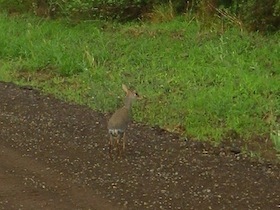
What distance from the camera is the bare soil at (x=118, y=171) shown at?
611cm

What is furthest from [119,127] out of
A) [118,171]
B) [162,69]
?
[162,69]

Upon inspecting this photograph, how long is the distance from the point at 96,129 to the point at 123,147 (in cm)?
100

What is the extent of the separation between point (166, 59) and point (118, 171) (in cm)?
450

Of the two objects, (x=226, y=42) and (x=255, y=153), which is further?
(x=226, y=42)

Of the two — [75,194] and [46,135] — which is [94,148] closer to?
[46,135]

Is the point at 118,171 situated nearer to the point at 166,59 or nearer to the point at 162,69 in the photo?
the point at 162,69

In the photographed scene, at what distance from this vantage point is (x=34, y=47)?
12172 millimetres

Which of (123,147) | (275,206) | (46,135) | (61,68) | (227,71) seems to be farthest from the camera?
(61,68)

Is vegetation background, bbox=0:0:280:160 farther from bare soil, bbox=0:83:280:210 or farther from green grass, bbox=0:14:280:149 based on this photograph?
bare soil, bbox=0:83:280:210

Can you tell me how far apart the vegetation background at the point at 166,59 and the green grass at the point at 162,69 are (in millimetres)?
14

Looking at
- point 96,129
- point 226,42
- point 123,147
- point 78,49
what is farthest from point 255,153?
point 78,49

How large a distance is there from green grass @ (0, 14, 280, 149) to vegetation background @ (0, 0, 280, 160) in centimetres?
1

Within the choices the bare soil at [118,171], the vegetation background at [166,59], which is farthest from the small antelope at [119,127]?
the vegetation background at [166,59]

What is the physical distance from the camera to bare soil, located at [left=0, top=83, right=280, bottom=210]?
20.1ft
